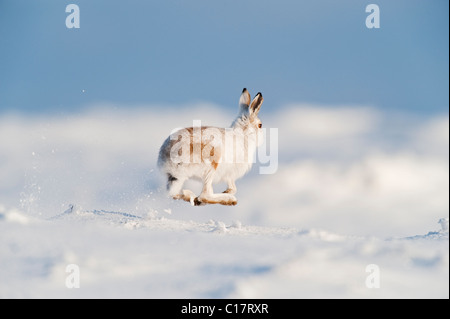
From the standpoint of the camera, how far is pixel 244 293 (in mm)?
5465

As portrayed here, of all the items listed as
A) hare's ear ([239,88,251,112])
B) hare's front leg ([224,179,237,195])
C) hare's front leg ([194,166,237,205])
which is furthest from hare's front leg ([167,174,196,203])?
hare's ear ([239,88,251,112])

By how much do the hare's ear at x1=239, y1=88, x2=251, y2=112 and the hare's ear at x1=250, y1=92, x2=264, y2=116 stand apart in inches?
5.8

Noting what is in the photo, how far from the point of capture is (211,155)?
917 centimetres

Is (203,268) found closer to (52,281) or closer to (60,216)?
(52,281)

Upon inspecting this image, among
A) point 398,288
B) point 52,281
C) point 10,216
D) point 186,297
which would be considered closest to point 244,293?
point 186,297

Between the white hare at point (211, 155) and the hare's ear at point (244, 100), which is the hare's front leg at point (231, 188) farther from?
the hare's ear at point (244, 100)

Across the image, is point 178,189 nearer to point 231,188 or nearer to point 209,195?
point 209,195

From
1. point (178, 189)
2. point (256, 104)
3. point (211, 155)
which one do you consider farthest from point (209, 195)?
point (256, 104)

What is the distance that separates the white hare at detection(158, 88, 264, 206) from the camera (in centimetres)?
912

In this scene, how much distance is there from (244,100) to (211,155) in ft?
4.87

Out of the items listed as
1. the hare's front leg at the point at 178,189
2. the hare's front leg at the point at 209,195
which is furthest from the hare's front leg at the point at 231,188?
the hare's front leg at the point at 178,189

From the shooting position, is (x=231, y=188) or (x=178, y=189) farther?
(x=231, y=188)

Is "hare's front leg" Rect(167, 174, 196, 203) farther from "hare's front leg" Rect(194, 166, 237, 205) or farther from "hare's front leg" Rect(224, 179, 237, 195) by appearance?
"hare's front leg" Rect(224, 179, 237, 195)

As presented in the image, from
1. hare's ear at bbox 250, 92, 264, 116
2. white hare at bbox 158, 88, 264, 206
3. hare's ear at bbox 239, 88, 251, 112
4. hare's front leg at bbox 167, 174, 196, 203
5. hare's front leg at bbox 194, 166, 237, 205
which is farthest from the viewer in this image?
hare's ear at bbox 239, 88, 251, 112
